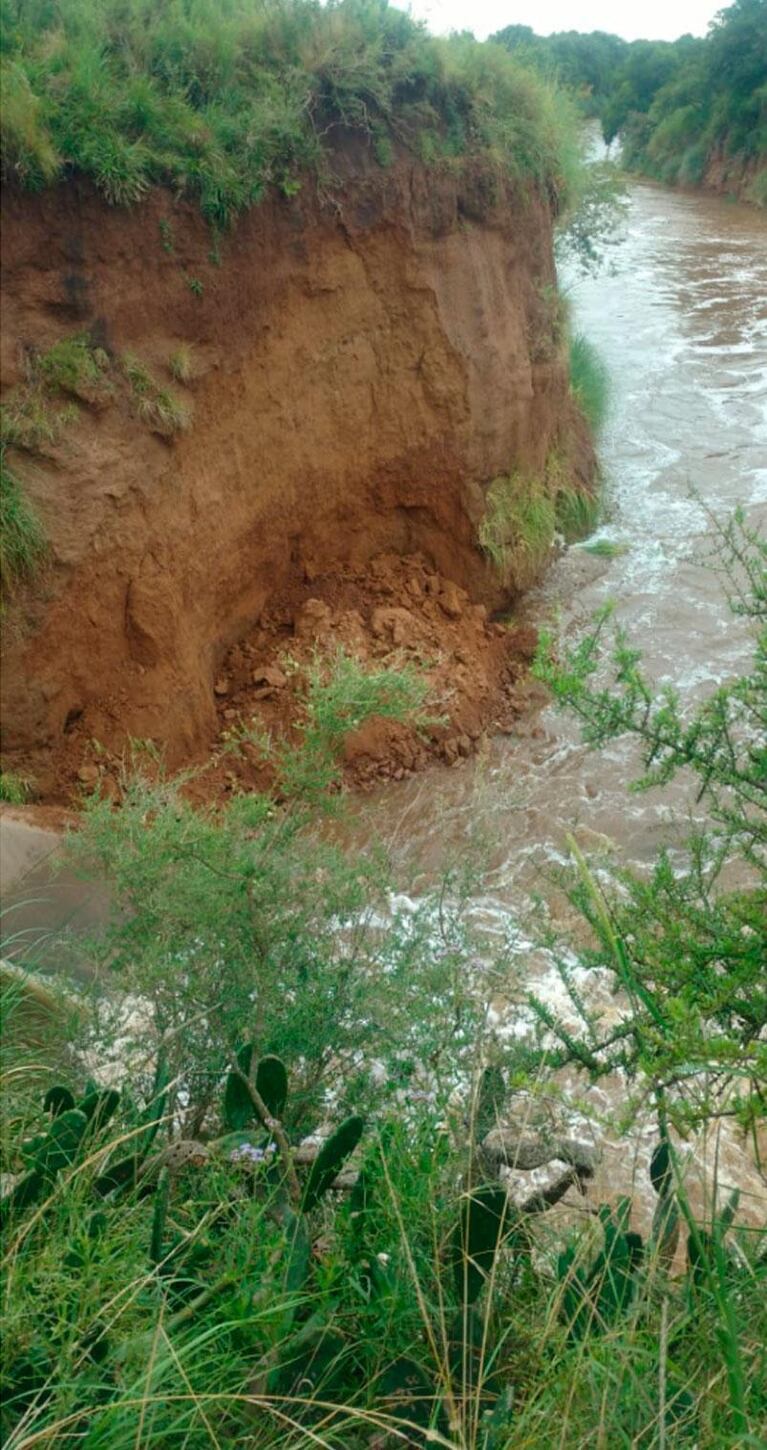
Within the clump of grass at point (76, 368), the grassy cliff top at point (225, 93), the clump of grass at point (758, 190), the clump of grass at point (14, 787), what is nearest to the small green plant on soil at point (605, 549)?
the grassy cliff top at point (225, 93)

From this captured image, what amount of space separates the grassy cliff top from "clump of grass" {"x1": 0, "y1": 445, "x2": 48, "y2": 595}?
5.26 feet

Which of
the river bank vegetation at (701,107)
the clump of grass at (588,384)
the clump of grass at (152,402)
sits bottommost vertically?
the clump of grass at (588,384)

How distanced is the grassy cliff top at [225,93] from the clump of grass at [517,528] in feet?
7.77

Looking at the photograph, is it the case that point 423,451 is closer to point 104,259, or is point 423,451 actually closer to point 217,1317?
point 104,259

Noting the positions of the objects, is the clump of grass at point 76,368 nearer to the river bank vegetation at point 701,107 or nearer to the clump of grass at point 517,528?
the clump of grass at point 517,528

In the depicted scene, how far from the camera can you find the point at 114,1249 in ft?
7.49

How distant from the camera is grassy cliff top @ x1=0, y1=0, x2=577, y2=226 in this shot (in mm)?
6562

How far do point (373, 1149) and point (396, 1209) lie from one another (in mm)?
372

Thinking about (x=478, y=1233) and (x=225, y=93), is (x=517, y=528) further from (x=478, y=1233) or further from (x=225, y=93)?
(x=478, y=1233)

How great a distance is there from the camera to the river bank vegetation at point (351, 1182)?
1992 mm

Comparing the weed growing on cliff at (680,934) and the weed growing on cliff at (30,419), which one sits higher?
the weed growing on cliff at (30,419)

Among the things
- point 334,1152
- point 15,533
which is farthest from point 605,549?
point 334,1152

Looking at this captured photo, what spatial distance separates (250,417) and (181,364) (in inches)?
27.8

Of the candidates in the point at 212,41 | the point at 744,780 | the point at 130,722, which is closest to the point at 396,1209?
the point at 744,780
